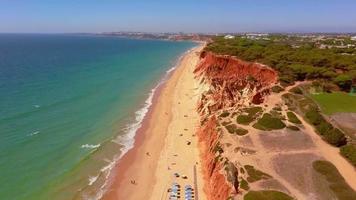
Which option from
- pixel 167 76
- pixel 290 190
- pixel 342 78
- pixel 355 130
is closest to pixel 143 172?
pixel 290 190

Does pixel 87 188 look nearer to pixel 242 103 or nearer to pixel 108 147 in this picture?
pixel 108 147

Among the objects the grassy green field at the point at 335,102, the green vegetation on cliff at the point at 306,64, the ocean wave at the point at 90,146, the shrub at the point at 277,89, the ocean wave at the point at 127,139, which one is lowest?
the ocean wave at the point at 127,139

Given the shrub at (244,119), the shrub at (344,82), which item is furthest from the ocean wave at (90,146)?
the shrub at (344,82)

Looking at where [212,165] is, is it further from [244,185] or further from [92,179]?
[92,179]

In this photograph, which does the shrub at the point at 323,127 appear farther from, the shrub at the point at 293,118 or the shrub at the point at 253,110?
the shrub at the point at 253,110

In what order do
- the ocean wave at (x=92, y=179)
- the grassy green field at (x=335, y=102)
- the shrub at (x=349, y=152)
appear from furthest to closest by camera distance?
the grassy green field at (x=335, y=102)
the ocean wave at (x=92, y=179)
the shrub at (x=349, y=152)

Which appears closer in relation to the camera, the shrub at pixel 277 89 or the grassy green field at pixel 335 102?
the grassy green field at pixel 335 102

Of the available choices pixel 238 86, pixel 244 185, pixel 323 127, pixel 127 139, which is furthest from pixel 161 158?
pixel 238 86
